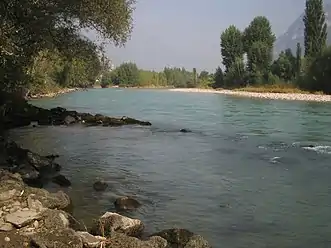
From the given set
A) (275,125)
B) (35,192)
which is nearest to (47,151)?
(35,192)

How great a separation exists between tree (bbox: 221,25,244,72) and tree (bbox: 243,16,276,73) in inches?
119

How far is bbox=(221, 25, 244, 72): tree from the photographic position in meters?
121

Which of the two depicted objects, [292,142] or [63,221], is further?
[292,142]

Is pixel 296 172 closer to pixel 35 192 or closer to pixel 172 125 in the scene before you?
pixel 35 192

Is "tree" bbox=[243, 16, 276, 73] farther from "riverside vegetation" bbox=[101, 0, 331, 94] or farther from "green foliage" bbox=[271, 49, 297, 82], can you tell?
"green foliage" bbox=[271, 49, 297, 82]

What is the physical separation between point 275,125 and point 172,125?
7.00 meters

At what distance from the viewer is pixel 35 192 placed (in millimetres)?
9664

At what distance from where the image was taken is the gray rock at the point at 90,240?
7.67 m

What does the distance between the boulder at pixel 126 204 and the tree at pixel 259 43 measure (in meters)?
97.6

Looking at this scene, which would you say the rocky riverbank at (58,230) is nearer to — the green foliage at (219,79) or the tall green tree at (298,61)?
the tall green tree at (298,61)

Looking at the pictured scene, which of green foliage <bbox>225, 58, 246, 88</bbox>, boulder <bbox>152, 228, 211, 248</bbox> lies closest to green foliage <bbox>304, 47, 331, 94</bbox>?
green foliage <bbox>225, 58, 246, 88</bbox>

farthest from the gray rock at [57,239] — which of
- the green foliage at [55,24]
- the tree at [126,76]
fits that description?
the tree at [126,76]

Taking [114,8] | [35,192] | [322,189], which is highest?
[114,8]

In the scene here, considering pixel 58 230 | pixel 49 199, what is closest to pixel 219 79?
pixel 49 199
